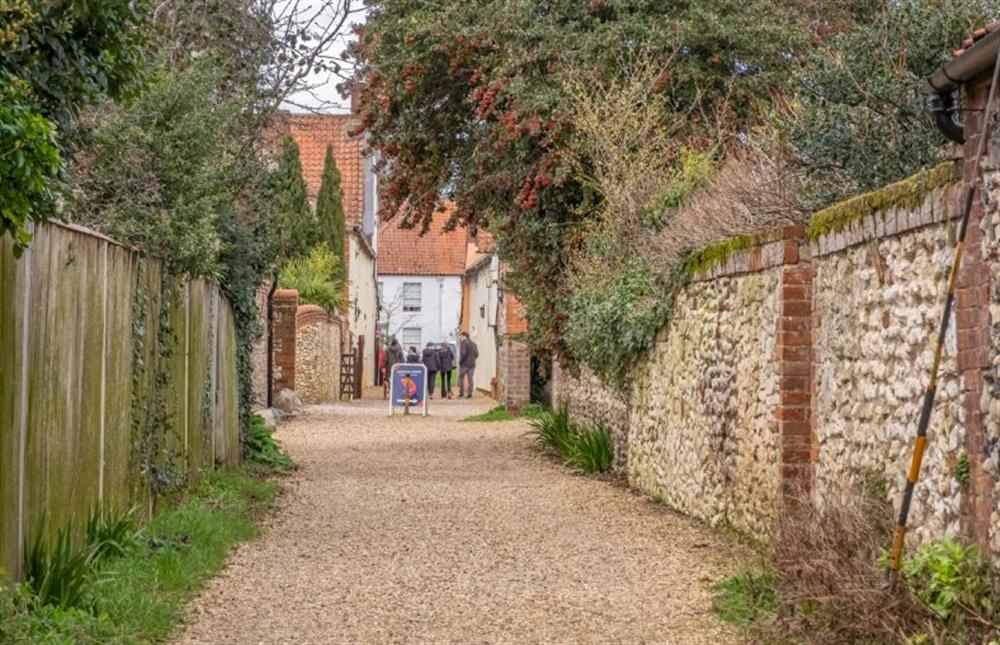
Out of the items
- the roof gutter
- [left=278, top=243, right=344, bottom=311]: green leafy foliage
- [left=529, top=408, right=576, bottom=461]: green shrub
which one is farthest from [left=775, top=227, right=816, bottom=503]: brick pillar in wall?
[left=278, top=243, right=344, bottom=311]: green leafy foliage

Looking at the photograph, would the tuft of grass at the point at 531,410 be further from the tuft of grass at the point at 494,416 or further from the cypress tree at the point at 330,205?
the cypress tree at the point at 330,205

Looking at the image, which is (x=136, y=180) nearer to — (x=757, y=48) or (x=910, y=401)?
(x=910, y=401)

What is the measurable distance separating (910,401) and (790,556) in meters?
0.99

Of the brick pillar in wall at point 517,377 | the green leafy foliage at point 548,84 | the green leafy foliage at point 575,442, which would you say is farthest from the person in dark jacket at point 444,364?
the green leafy foliage at point 548,84

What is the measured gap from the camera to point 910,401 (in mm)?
7445

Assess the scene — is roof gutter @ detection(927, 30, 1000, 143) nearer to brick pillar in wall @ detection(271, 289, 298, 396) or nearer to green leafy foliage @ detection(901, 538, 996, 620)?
green leafy foliage @ detection(901, 538, 996, 620)

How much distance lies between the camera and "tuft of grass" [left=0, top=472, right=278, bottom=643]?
6.45 meters

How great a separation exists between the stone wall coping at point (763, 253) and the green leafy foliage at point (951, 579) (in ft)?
11.9

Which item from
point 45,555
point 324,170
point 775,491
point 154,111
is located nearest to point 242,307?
point 154,111

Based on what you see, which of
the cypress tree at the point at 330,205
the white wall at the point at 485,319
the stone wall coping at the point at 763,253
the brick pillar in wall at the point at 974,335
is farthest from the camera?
the white wall at the point at 485,319

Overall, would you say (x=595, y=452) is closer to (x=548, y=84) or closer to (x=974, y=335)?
(x=548, y=84)

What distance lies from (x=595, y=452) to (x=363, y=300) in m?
36.7

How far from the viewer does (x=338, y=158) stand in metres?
48.0

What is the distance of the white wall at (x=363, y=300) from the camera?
47438 millimetres
